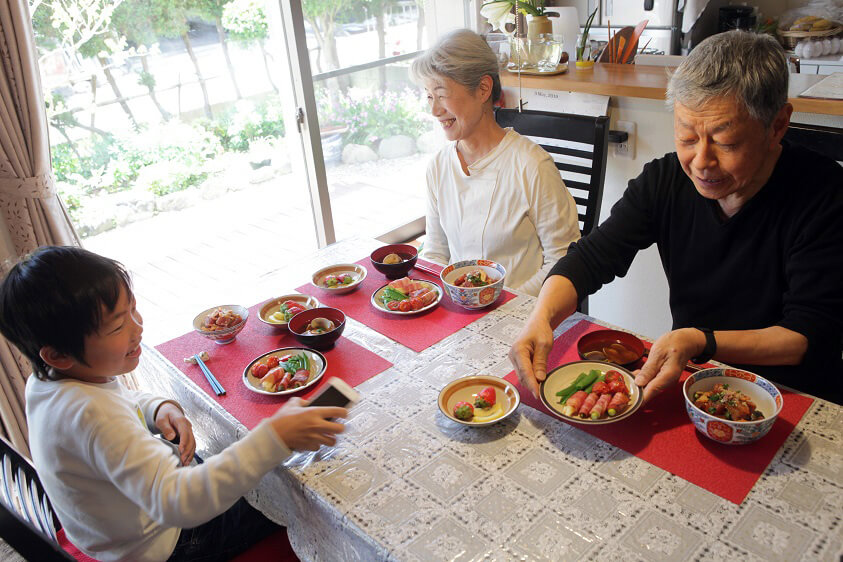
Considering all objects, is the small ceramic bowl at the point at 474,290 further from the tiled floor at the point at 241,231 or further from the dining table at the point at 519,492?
the tiled floor at the point at 241,231

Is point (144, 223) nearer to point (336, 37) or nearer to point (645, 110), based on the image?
point (336, 37)

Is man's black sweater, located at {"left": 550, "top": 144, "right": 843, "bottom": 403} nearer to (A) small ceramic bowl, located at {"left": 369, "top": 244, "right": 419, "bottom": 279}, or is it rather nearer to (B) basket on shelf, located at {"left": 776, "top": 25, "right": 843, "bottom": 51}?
(A) small ceramic bowl, located at {"left": 369, "top": 244, "right": 419, "bottom": 279}

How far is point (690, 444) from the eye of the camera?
110cm

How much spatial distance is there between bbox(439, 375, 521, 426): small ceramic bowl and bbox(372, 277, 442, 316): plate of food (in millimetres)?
343

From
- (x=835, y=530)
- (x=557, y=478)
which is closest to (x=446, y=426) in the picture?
(x=557, y=478)

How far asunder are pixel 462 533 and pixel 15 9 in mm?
1866

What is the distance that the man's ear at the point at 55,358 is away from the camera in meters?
1.10

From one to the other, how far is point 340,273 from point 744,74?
1120mm

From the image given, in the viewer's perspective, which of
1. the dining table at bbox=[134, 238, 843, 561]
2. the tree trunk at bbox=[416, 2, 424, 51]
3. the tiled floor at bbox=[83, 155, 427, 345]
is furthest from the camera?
the tree trunk at bbox=[416, 2, 424, 51]

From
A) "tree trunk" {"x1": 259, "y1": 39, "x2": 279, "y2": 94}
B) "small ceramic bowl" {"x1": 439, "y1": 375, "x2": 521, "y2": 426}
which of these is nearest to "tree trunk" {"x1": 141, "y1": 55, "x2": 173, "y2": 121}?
"tree trunk" {"x1": 259, "y1": 39, "x2": 279, "y2": 94}

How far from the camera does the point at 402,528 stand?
3.22 feet

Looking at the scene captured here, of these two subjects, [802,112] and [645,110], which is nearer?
[802,112]

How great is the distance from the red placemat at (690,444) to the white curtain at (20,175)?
1626 mm

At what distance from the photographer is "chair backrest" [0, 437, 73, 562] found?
96 cm
